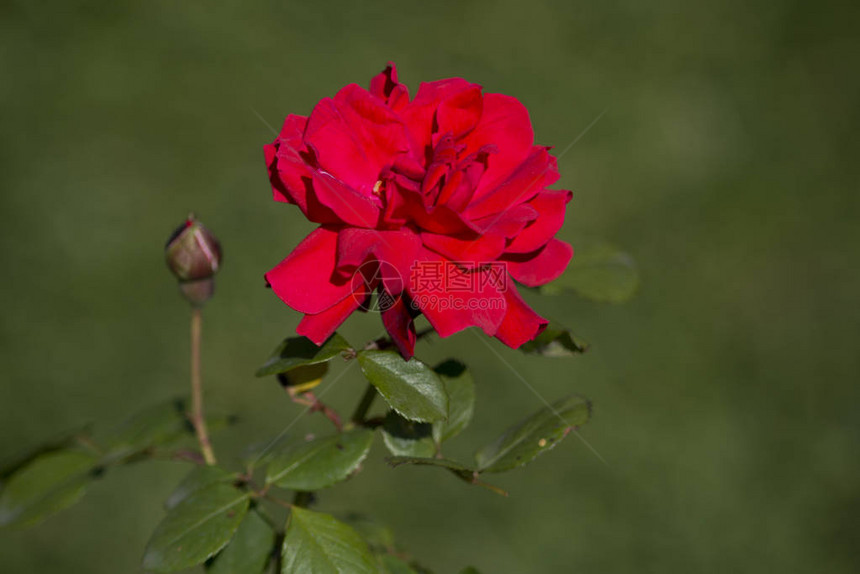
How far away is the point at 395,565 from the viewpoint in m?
0.87

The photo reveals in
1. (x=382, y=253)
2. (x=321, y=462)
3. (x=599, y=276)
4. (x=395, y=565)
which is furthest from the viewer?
(x=599, y=276)

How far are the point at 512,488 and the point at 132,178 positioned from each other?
1446 mm

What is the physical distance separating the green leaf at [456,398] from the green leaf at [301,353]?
16 centimetres

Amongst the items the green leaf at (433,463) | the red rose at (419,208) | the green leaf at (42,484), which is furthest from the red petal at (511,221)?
the green leaf at (42,484)

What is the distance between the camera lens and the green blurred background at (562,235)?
6.36ft

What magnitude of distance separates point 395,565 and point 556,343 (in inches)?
12.5

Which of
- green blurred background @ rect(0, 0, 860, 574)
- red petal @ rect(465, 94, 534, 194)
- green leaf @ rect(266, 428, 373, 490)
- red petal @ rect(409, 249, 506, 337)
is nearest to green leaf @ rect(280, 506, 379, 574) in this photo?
green leaf @ rect(266, 428, 373, 490)

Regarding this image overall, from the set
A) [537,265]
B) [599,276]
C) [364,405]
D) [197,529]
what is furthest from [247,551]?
[599,276]

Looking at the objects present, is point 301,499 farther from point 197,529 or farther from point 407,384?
point 407,384

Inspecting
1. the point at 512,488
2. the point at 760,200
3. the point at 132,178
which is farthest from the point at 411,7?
the point at 512,488

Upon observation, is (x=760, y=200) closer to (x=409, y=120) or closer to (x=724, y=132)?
(x=724, y=132)

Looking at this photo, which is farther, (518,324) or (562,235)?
(562,235)

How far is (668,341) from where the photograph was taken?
86.3 inches
